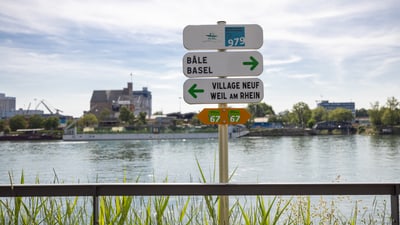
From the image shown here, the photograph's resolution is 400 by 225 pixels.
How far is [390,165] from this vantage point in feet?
95.5

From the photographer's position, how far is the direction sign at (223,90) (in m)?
3.17

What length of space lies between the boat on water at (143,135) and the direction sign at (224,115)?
74035mm

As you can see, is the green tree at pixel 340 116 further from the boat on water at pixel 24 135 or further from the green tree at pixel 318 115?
the boat on water at pixel 24 135

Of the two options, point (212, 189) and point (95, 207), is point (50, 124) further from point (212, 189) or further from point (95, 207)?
point (212, 189)

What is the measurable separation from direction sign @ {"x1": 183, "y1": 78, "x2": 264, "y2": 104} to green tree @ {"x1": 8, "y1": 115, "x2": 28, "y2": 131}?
214ft

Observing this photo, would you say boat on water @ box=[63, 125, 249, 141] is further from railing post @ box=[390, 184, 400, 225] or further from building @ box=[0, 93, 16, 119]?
railing post @ box=[390, 184, 400, 225]

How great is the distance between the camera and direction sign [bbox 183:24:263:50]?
3.17 m

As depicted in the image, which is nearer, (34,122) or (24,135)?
(34,122)

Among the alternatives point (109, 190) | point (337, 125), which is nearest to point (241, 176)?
point (109, 190)

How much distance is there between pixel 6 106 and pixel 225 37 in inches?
3211

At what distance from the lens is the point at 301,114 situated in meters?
87.6

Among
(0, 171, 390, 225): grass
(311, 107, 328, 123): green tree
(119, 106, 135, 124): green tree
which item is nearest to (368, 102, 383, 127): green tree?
(311, 107, 328, 123): green tree

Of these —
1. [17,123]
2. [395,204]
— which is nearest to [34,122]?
[17,123]

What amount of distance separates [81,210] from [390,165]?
29.1 metres
